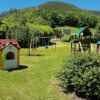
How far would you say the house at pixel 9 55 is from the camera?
20097 millimetres

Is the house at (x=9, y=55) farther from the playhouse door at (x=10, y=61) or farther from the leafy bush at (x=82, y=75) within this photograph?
the leafy bush at (x=82, y=75)

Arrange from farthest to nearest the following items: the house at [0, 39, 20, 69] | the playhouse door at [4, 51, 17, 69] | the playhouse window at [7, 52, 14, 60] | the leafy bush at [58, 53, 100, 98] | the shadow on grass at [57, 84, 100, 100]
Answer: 1. the playhouse window at [7, 52, 14, 60]
2. the playhouse door at [4, 51, 17, 69]
3. the house at [0, 39, 20, 69]
4. the shadow on grass at [57, 84, 100, 100]
5. the leafy bush at [58, 53, 100, 98]

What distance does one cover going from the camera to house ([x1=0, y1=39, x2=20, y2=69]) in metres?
20.1

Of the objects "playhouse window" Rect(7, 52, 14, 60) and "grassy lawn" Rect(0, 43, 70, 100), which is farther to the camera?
"playhouse window" Rect(7, 52, 14, 60)

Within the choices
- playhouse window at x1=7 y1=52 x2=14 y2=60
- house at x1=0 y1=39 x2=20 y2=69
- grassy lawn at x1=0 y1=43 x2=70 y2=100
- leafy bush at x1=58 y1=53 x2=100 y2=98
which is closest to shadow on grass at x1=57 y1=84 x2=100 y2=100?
leafy bush at x1=58 y1=53 x2=100 y2=98

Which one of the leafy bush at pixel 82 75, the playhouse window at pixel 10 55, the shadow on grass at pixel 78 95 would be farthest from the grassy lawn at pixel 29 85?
the playhouse window at pixel 10 55

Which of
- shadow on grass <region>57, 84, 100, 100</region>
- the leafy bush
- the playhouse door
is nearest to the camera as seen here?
the leafy bush

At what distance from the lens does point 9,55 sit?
68.7 ft

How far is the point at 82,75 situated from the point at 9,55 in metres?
8.50

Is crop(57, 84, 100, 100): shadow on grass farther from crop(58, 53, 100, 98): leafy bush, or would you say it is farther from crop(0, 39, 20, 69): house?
crop(0, 39, 20, 69): house

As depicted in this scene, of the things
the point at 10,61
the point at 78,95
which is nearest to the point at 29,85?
the point at 78,95

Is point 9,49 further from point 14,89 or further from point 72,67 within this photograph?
point 72,67

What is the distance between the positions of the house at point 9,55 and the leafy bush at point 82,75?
20.5 ft

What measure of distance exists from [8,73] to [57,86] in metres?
4.56
